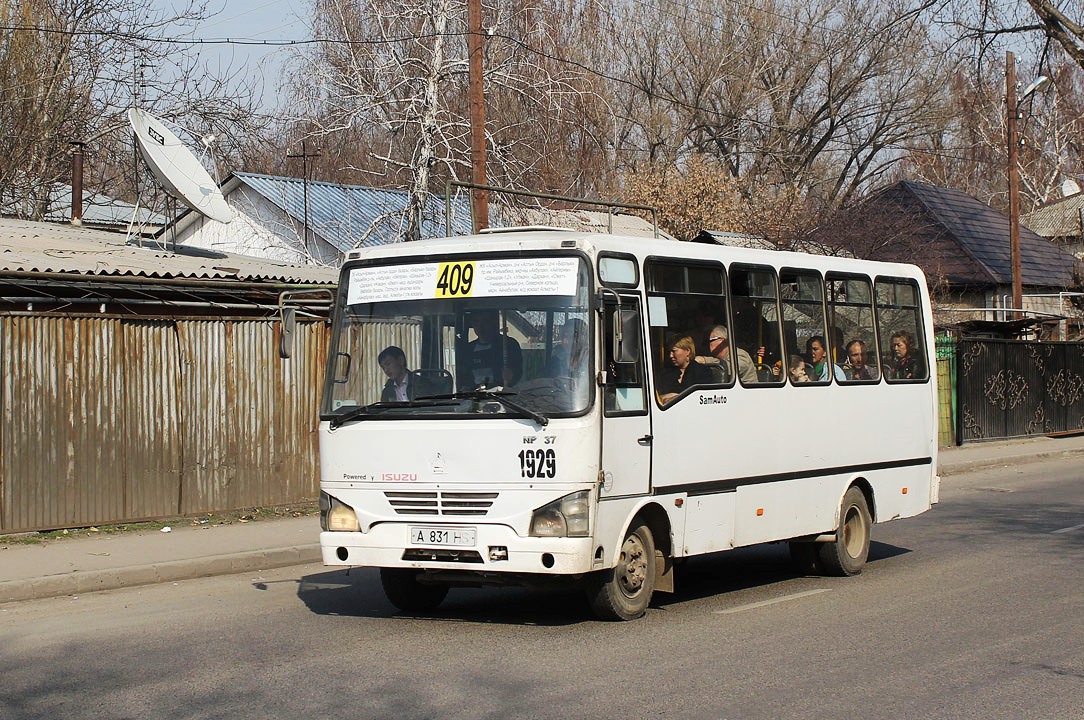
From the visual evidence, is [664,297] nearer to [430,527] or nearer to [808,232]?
[430,527]

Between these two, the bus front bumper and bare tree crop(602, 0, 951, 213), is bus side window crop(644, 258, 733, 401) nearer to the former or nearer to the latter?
the bus front bumper

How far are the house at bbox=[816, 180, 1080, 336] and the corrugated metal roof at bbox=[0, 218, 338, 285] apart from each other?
2329 cm

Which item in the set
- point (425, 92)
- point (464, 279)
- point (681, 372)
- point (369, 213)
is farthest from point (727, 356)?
point (369, 213)

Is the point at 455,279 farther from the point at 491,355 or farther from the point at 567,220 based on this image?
the point at 567,220

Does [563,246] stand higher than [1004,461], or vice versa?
[563,246]

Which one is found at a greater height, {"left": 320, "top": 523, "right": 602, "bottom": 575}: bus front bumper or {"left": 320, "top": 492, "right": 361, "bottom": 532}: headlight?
{"left": 320, "top": 492, "right": 361, "bottom": 532}: headlight

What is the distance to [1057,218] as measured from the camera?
60531 mm

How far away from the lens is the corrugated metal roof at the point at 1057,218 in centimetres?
5897

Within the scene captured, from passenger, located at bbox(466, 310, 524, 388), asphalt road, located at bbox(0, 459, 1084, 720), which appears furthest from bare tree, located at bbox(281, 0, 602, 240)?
passenger, located at bbox(466, 310, 524, 388)

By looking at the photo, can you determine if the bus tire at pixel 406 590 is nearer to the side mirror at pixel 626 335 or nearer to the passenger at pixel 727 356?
the side mirror at pixel 626 335

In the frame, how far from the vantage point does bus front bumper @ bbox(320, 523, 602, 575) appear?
26.9ft

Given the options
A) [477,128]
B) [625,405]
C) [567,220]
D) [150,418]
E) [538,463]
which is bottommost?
[538,463]

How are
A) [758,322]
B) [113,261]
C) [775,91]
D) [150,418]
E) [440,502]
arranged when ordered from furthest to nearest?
[775,91]
[113,261]
[150,418]
[758,322]
[440,502]

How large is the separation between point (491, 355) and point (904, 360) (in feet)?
17.8
